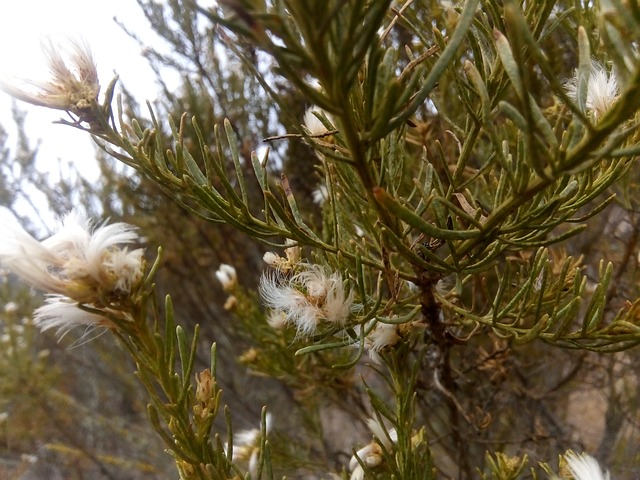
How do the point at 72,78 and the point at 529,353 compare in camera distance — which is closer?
the point at 72,78

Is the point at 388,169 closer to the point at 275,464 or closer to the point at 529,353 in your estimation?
the point at 275,464

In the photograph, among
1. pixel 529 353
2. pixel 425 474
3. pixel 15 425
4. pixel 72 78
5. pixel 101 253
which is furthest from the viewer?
pixel 15 425

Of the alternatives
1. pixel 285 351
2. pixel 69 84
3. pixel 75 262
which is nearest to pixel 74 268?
pixel 75 262

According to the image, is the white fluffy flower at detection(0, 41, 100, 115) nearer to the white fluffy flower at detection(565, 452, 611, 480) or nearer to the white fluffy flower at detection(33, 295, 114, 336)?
the white fluffy flower at detection(33, 295, 114, 336)

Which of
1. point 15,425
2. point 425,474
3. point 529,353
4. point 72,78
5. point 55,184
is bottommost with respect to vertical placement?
point 425,474

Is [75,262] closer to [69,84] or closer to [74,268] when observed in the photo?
[74,268]

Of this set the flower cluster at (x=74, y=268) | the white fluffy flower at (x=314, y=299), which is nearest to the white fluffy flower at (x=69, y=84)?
the flower cluster at (x=74, y=268)

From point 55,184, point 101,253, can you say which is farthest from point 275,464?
point 55,184
